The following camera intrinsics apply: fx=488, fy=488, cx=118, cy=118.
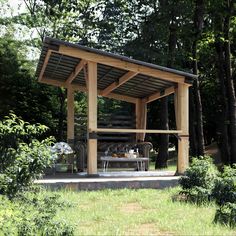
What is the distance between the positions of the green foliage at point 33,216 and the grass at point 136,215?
1.27 ft

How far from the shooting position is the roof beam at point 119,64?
41.2 feet

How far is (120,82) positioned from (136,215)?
26.6 feet

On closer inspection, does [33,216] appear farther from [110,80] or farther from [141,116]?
[141,116]

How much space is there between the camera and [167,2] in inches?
850

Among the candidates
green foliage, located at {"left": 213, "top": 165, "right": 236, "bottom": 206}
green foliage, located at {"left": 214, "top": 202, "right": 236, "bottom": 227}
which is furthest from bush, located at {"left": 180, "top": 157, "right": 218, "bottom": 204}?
green foliage, located at {"left": 214, "top": 202, "right": 236, "bottom": 227}

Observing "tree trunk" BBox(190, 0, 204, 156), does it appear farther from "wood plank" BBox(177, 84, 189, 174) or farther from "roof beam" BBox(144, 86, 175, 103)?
"wood plank" BBox(177, 84, 189, 174)

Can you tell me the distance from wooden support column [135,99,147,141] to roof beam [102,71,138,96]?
1.38 metres

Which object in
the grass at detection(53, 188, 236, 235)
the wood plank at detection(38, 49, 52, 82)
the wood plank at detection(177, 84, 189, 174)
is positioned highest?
the wood plank at detection(38, 49, 52, 82)

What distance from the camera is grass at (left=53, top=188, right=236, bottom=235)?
6879 mm

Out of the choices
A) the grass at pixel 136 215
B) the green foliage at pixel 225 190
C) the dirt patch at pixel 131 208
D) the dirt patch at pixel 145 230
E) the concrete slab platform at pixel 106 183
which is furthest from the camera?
the concrete slab platform at pixel 106 183

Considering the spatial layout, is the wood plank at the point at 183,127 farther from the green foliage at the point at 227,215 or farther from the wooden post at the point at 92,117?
the green foliage at the point at 227,215

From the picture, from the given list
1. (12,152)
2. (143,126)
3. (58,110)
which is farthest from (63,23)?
(12,152)

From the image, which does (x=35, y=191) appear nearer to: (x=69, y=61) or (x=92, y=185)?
(x=92, y=185)

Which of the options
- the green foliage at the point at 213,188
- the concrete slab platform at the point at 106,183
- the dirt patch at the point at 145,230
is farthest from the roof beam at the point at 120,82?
the dirt patch at the point at 145,230
